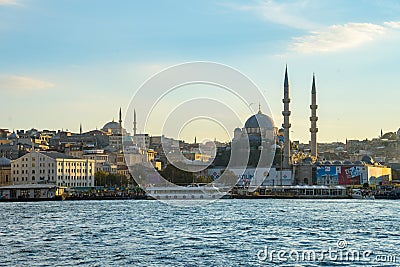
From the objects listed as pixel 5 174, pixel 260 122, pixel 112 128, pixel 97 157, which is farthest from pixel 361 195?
pixel 112 128

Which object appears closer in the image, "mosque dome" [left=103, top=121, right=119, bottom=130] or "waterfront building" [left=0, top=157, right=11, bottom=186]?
"waterfront building" [left=0, top=157, right=11, bottom=186]

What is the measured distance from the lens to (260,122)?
73125mm

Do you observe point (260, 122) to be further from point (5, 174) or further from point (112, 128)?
point (112, 128)

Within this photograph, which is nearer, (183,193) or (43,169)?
(183,193)

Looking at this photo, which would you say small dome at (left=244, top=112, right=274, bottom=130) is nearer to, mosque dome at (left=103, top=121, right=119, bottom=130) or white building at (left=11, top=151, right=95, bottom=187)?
white building at (left=11, top=151, right=95, bottom=187)

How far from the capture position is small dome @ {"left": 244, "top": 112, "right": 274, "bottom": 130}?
72.8m

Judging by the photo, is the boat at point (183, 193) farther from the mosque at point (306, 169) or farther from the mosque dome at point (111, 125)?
the mosque dome at point (111, 125)

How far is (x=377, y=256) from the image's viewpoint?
49.0 feet

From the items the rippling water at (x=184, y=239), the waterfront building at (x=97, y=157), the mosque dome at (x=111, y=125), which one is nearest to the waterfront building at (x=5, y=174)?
the waterfront building at (x=97, y=157)

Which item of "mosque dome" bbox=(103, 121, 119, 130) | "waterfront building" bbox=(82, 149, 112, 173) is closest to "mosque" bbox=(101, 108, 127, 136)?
"mosque dome" bbox=(103, 121, 119, 130)

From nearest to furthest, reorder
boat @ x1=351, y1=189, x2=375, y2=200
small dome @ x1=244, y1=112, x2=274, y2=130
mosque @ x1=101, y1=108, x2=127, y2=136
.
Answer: boat @ x1=351, y1=189, x2=375, y2=200, small dome @ x1=244, y1=112, x2=274, y2=130, mosque @ x1=101, y1=108, x2=127, y2=136

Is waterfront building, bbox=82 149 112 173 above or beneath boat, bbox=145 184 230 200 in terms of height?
above

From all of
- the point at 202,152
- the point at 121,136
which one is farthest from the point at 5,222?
the point at 121,136

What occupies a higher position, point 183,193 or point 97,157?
point 97,157
